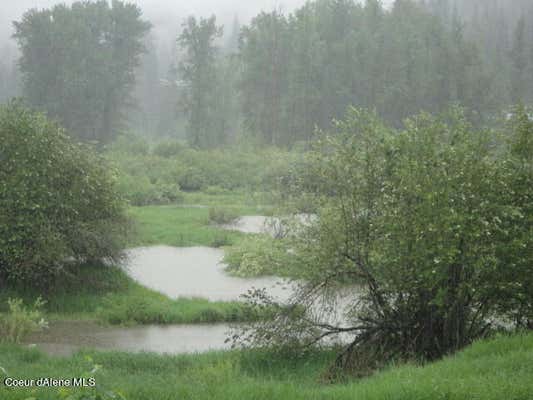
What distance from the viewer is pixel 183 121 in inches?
3501

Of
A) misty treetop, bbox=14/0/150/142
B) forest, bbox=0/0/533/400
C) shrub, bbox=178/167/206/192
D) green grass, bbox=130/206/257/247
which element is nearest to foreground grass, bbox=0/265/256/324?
forest, bbox=0/0/533/400

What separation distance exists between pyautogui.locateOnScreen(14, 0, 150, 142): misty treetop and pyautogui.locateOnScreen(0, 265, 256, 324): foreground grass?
38.0 m

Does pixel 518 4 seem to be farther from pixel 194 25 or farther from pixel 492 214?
pixel 492 214

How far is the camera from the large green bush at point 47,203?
14625 mm

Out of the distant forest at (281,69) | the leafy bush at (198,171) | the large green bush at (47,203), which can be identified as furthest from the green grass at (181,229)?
the distant forest at (281,69)

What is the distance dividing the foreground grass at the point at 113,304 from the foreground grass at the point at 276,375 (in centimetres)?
338

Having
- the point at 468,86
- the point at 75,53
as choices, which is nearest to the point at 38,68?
the point at 75,53

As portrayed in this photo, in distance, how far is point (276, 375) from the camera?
987cm

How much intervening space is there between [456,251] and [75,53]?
52.0m

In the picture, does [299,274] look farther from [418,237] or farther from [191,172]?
[191,172]

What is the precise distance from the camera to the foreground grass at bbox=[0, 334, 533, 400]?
6.90 meters

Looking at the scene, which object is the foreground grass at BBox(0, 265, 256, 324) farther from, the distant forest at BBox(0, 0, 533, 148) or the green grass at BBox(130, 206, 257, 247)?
the distant forest at BBox(0, 0, 533, 148)

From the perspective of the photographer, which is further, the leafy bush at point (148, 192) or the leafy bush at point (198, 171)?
the leafy bush at point (198, 171)

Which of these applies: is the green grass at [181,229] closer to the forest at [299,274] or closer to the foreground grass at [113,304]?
the forest at [299,274]
